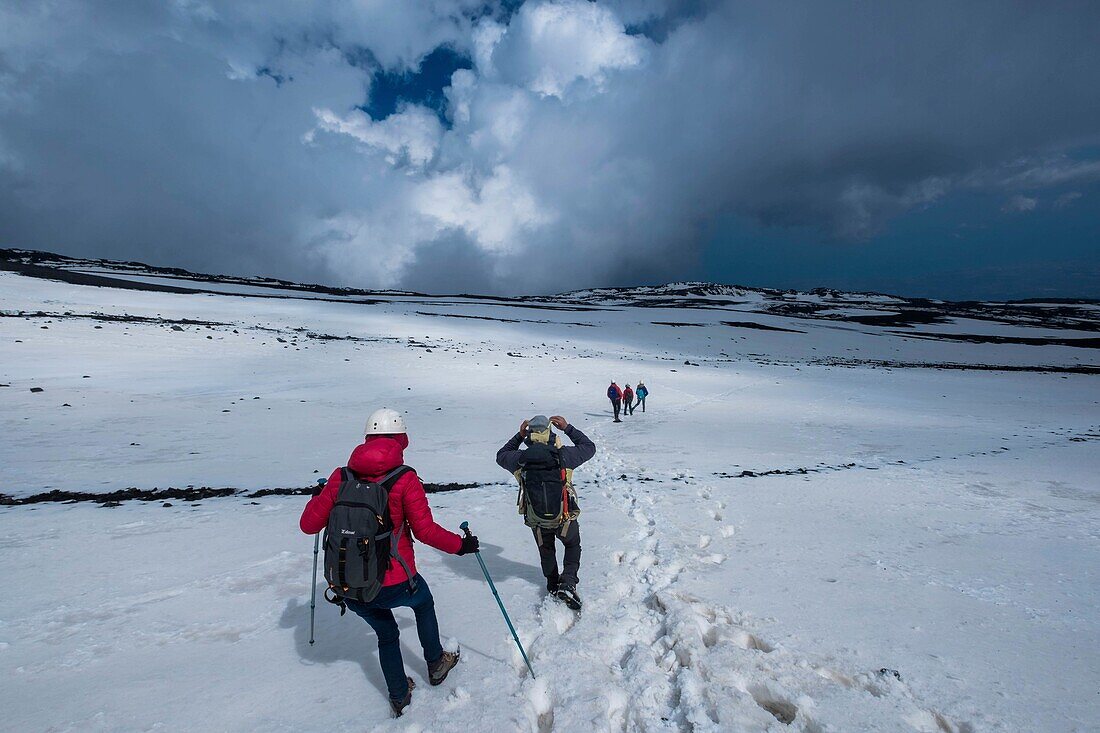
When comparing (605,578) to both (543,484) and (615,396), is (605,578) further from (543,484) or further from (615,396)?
(615,396)

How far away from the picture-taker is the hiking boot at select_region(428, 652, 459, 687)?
430 cm

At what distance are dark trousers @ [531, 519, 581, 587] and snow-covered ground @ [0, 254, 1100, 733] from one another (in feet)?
1.09

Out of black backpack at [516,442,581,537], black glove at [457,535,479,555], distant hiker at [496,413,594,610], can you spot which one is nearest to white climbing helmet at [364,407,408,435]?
black glove at [457,535,479,555]

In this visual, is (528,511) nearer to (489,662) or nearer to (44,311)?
(489,662)

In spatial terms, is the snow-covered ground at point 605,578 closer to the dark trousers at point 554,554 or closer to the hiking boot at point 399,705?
the hiking boot at point 399,705

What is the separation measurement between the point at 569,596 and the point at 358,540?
2943mm

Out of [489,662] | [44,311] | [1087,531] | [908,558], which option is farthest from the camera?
[44,311]

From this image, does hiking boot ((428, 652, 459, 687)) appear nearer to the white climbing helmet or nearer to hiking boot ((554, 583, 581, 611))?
hiking boot ((554, 583, 581, 611))

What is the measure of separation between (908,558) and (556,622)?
5350 mm

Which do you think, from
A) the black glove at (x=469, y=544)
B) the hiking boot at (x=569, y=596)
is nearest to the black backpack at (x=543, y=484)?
the hiking boot at (x=569, y=596)

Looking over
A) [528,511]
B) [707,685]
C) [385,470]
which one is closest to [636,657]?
[707,685]

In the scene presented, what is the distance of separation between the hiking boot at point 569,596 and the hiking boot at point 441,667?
59.7 inches

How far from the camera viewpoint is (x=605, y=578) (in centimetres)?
623

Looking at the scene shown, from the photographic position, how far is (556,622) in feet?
A: 17.4
